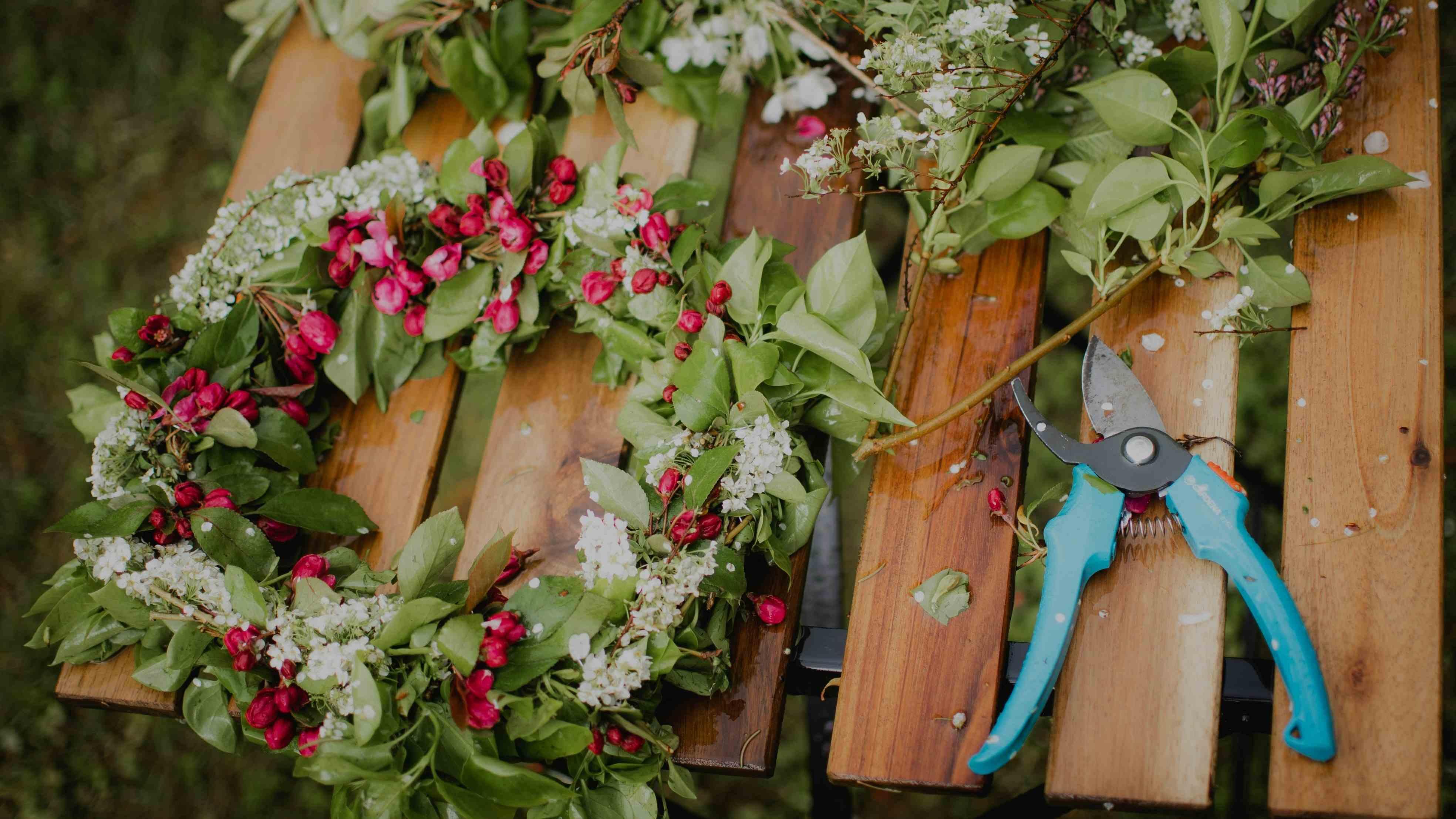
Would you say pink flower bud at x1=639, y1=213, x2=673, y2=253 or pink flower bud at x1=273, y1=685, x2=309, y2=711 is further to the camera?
pink flower bud at x1=639, y1=213, x2=673, y2=253

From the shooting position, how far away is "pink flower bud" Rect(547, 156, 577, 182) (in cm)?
116

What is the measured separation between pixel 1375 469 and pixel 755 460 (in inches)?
24.4

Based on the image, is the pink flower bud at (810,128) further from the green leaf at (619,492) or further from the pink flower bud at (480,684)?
the pink flower bud at (480,684)

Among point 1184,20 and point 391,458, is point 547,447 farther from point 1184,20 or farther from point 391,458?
point 1184,20

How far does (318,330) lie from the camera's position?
→ 1.14 m

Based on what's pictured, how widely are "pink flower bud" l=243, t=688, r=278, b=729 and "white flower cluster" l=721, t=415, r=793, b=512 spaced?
0.48 m

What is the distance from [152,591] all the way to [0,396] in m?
1.46

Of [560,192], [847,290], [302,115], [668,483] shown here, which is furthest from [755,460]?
[302,115]

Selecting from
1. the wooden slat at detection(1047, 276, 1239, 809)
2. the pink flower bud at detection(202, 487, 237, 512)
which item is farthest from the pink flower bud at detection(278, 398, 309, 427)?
the wooden slat at detection(1047, 276, 1239, 809)

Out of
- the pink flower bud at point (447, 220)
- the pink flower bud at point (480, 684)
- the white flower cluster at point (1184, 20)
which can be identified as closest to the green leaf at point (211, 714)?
the pink flower bud at point (480, 684)

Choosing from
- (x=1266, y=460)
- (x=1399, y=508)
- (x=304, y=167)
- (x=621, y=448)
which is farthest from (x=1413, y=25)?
(x=304, y=167)

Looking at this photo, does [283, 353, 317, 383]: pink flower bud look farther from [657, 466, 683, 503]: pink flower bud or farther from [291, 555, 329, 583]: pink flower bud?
[657, 466, 683, 503]: pink flower bud

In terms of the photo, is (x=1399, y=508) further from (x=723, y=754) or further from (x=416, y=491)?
(x=416, y=491)

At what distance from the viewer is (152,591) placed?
3.37ft
